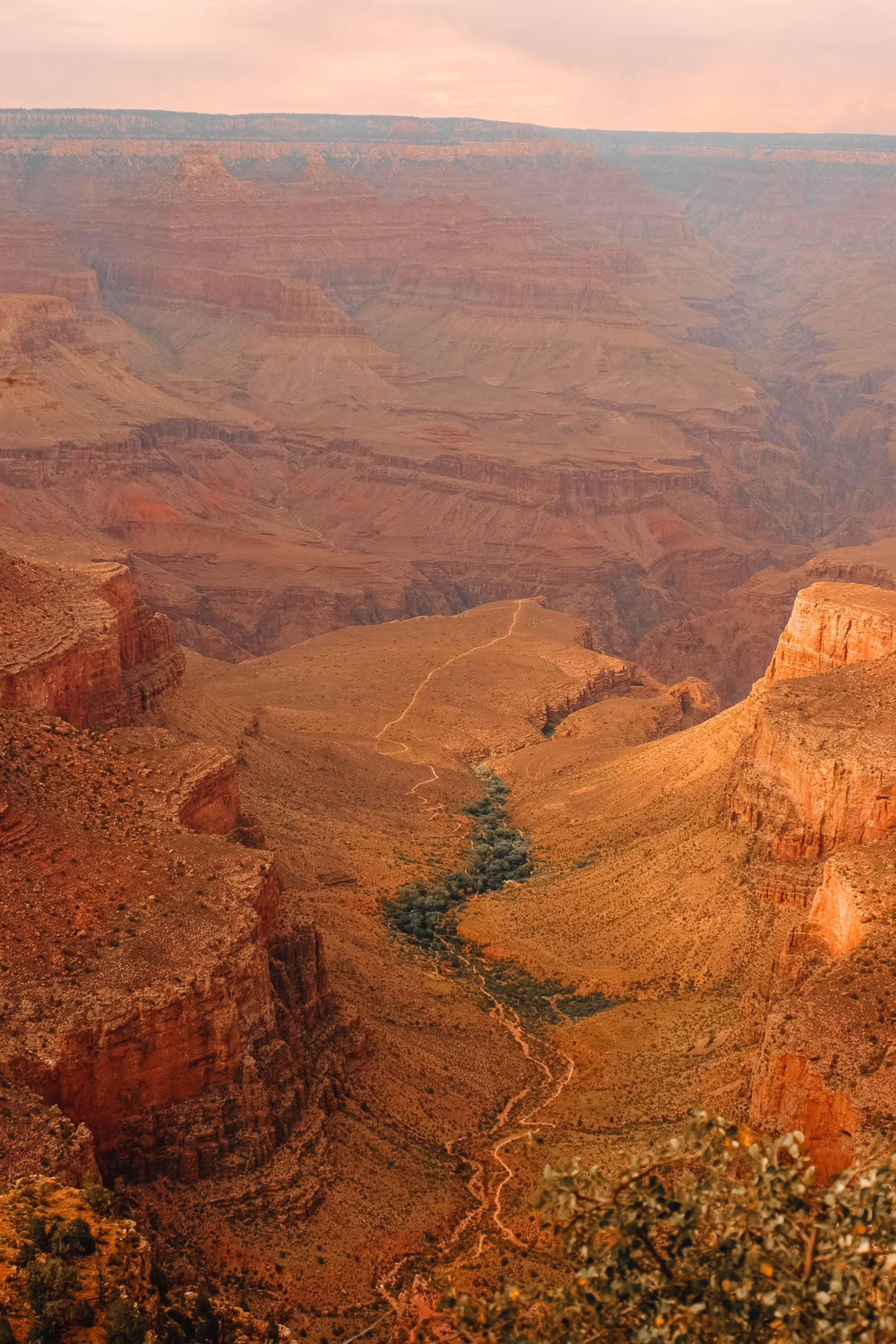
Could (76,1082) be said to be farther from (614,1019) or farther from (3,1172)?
(614,1019)

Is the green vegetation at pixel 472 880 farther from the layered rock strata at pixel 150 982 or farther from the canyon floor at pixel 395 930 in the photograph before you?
the layered rock strata at pixel 150 982

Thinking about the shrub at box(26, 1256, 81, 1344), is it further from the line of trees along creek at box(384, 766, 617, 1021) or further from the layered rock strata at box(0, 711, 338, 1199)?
the line of trees along creek at box(384, 766, 617, 1021)

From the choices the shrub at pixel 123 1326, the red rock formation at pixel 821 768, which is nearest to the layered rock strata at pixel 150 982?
the shrub at pixel 123 1326

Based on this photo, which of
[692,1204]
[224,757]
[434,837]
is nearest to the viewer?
[692,1204]

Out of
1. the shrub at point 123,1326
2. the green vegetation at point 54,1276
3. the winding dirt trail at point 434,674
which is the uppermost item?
the green vegetation at point 54,1276

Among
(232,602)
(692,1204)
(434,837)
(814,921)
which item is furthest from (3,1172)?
(232,602)

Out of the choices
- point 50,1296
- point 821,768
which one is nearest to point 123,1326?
point 50,1296
